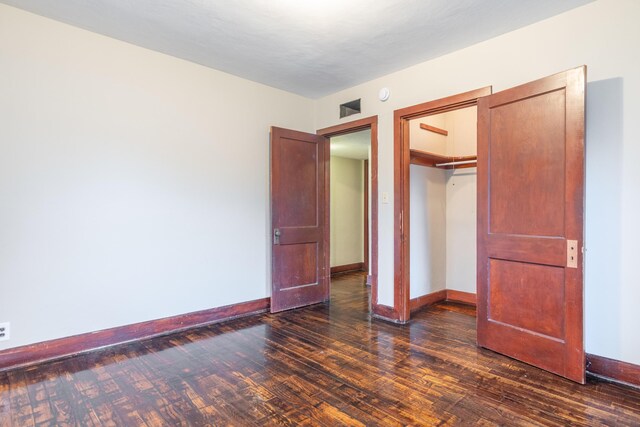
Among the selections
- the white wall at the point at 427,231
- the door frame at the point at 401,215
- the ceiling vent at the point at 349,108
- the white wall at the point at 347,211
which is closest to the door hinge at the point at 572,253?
the door frame at the point at 401,215

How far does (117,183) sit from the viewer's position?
9.98ft

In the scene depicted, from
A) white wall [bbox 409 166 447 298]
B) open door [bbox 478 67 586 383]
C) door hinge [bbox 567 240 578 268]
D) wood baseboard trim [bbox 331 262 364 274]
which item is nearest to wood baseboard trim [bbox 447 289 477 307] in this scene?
white wall [bbox 409 166 447 298]

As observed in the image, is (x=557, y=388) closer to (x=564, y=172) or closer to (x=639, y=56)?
(x=564, y=172)

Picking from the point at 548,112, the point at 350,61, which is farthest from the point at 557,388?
the point at 350,61

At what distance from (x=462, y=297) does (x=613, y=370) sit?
2.00m

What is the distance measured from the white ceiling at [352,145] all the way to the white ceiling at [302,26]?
155 cm

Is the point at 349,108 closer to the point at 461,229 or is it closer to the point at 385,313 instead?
the point at 461,229

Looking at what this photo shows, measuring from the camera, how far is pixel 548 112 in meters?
2.44

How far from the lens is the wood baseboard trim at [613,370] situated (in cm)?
226

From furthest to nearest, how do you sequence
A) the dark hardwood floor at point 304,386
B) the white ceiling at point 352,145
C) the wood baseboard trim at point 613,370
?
the white ceiling at point 352,145, the wood baseboard trim at point 613,370, the dark hardwood floor at point 304,386

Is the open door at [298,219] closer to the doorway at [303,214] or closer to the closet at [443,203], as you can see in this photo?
the doorway at [303,214]

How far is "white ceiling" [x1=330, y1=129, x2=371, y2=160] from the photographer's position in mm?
5082

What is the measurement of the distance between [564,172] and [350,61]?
6.99 ft

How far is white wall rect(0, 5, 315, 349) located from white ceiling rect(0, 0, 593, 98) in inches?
12.0
